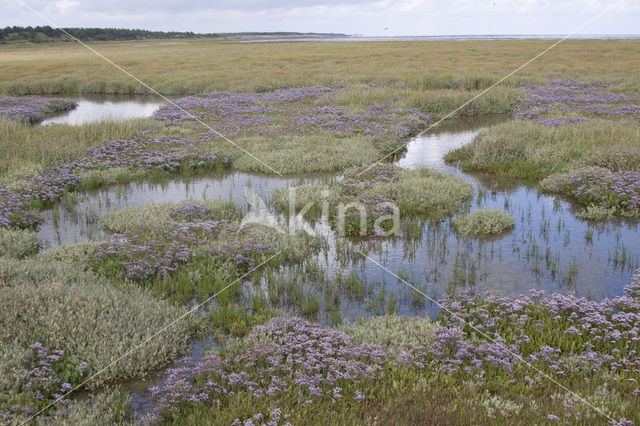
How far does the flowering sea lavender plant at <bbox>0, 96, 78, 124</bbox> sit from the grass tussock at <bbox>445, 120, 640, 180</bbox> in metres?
20.1

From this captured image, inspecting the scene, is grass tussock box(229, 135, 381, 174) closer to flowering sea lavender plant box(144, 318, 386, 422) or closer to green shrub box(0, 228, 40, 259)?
green shrub box(0, 228, 40, 259)

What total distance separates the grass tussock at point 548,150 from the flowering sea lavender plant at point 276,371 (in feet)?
38.5

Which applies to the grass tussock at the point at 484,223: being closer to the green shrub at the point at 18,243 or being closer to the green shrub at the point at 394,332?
the green shrub at the point at 394,332

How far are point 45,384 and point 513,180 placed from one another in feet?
45.5

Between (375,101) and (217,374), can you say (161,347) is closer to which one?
(217,374)

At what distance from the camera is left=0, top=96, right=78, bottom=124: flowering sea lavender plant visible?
24953 millimetres

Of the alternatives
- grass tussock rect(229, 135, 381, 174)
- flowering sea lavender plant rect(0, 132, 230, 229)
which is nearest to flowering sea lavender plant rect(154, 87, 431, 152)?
grass tussock rect(229, 135, 381, 174)

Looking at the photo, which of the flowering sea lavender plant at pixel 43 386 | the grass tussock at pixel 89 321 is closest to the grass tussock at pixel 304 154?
the grass tussock at pixel 89 321

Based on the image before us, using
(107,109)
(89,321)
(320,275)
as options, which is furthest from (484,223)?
(107,109)

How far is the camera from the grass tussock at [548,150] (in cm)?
1512

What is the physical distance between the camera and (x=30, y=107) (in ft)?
91.2

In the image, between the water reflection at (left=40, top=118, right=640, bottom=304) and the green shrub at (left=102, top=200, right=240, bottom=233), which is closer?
the water reflection at (left=40, top=118, right=640, bottom=304)

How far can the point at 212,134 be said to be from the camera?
20.7 m

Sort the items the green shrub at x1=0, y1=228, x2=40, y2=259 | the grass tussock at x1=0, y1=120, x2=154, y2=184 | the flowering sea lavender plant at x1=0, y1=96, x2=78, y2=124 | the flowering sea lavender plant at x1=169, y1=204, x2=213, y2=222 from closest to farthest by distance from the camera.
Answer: the green shrub at x1=0, y1=228, x2=40, y2=259
the flowering sea lavender plant at x1=169, y1=204, x2=213, y2=222
the grass tussock at x1=0, y1=120, x2=154, y2=184
the flowering sea lavender plant at x1=0, y1=96, x2=78, y2=124
